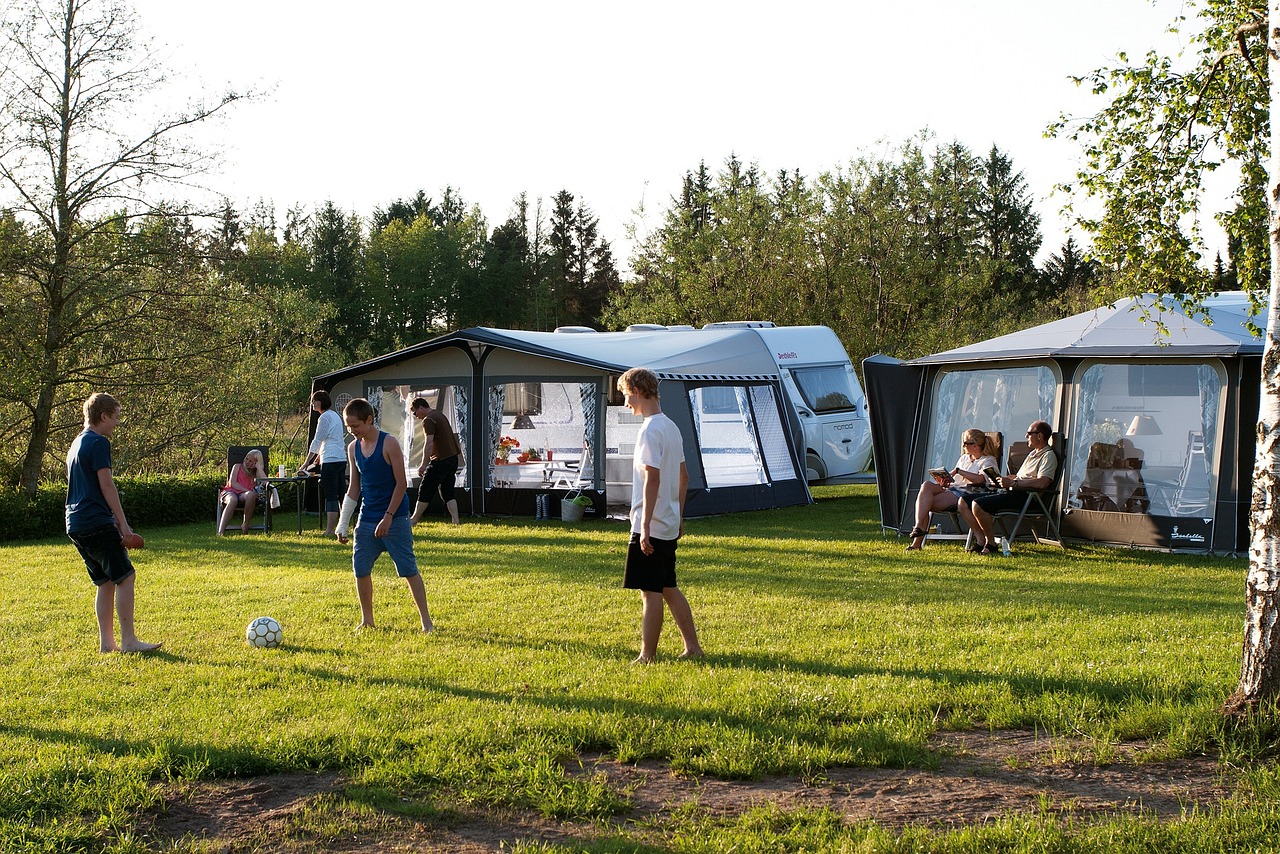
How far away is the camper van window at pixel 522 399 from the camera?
46.8 ft

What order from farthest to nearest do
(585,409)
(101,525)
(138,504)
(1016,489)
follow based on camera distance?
(138,504) → (585,409) → (1016,489) → (101,525)

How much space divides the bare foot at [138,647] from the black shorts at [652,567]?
269cm

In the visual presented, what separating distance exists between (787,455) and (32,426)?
9917 millimetres

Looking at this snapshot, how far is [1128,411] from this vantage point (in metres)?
10.4

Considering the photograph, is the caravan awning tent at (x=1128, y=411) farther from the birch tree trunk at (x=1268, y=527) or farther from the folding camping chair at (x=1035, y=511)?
the birch tree trunk at (x=1268, y=527)

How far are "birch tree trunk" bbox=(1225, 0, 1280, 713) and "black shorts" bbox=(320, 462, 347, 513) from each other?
9.73m

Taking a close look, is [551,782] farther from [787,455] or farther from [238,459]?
[787,455]

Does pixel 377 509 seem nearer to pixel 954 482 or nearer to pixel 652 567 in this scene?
pixel 652 567

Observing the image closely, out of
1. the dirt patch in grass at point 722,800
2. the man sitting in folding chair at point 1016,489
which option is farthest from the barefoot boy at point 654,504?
the man sitting in folding chair at point 1016,489

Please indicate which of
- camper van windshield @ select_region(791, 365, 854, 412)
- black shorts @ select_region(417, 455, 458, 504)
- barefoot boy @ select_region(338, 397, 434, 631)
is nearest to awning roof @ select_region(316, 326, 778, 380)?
camper van windshield @ select_region(791, 365, 854, 412)

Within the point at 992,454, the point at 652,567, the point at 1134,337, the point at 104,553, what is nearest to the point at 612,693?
the point at 652,567

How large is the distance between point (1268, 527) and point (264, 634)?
4.90m

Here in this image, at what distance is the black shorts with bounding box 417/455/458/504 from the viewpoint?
12938 mm

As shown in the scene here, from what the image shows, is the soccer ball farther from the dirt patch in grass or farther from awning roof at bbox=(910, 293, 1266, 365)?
awning roof at bbox=(910, 293, 1266, 365)
